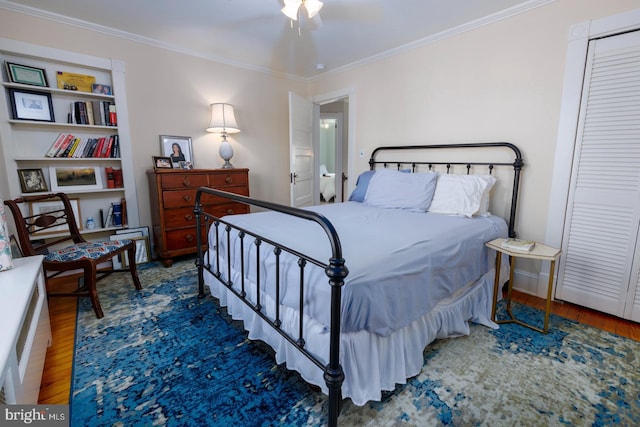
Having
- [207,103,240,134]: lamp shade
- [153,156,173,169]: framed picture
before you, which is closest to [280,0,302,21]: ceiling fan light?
[207,103,240,134]: lamp shade

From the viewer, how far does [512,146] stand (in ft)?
7.84

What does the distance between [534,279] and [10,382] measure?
3.19 m

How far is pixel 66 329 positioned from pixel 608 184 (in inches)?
150

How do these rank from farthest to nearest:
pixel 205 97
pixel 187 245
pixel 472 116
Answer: pixel 205 97 → pixel 187 245 → pixel 472 116

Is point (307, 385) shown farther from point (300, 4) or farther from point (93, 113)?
point (93, 113)

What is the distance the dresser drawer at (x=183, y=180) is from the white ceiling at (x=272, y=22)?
1.41 metres

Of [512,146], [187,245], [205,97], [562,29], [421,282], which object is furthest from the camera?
[205,97]

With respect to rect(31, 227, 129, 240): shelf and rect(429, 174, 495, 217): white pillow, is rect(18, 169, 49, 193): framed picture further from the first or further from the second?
rect(429, 174, 495, 217): white pillow

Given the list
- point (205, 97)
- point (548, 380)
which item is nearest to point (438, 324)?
point (548, 380)

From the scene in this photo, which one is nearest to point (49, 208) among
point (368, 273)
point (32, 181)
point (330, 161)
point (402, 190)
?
point (32, 181)

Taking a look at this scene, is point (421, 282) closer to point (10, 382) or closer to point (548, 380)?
point (548, 380)

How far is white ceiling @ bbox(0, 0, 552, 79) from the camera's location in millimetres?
2379

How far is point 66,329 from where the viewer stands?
1939 mm

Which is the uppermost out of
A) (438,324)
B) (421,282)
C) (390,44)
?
(390,44)
